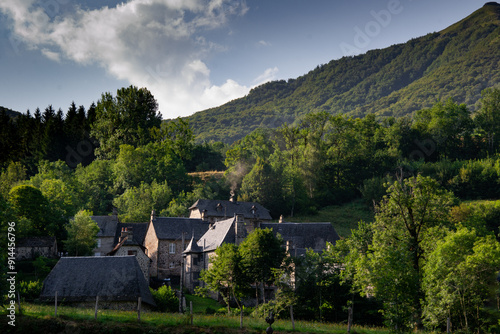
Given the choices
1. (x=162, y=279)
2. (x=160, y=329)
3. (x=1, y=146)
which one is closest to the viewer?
(x=160, y=329)

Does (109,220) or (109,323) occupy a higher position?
(109,220)

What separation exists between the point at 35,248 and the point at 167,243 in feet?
48.1

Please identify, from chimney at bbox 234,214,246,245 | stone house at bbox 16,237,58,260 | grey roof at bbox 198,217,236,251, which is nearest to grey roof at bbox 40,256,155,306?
grey roof at bbox 198,217,236,251

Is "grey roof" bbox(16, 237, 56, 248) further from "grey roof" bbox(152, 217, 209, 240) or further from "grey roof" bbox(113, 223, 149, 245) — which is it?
"grey roof" bbox(152, 217, 209, 240)

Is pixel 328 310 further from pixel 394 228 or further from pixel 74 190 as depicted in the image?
pixel 74 190

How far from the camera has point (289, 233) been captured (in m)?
57.1

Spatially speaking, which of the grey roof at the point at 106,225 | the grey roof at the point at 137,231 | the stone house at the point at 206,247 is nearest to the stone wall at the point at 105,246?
the grey roof at the point at 106,225

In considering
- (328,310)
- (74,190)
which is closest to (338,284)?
(328,310)

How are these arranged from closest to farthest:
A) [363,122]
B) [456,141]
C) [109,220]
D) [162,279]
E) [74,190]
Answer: [162,279]
[109,220]
[74,190]
[456,141]
[363,122]

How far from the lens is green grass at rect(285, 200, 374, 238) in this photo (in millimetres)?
74350

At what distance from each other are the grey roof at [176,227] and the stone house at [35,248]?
11.8 meters

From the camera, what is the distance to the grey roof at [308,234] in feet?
183

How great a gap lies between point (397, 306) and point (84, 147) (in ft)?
284

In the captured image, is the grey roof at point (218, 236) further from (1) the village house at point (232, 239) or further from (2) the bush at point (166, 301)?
(2) the bush at point (166, 301)
